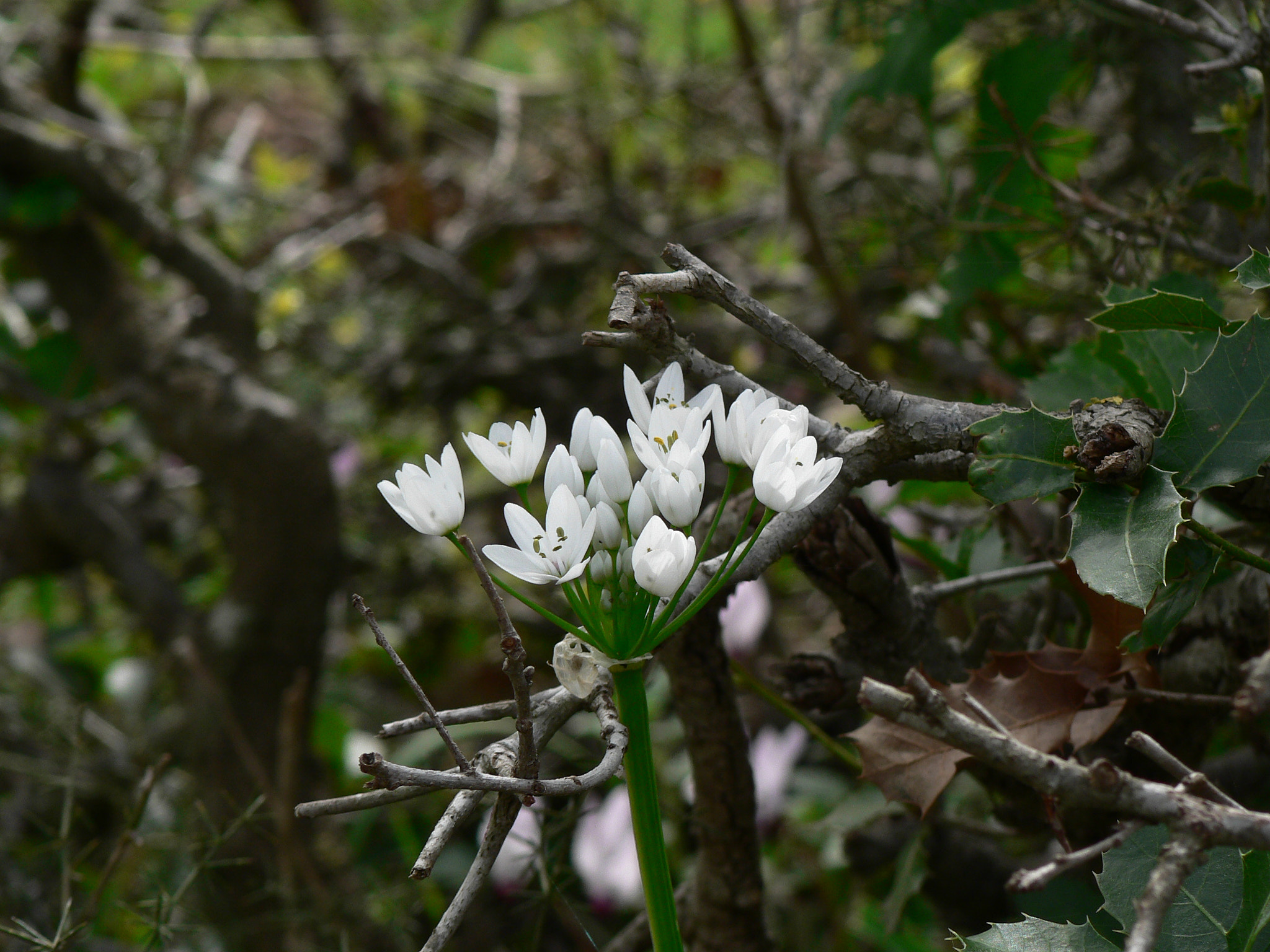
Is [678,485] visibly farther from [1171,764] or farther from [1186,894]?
[1186,894]

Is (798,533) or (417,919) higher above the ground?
(798,533)

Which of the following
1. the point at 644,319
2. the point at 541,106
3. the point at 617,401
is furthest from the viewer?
the point at 541,106

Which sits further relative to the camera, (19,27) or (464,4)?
(464,4)

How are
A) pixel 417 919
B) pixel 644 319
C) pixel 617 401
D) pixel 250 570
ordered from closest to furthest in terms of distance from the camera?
pixel 644 319 → pixel 417 919 → pixel 250 570 → pixel 617 401

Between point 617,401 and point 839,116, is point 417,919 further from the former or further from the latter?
point 839,116

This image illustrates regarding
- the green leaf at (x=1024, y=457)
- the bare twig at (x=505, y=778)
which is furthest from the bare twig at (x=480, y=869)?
the green leaf at (x=1024, y=457)

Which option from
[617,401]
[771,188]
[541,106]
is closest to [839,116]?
[617,401]

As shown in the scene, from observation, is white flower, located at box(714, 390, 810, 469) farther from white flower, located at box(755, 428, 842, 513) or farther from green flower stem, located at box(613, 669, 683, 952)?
green flower stem, located at box(613, 669, 683, 952)

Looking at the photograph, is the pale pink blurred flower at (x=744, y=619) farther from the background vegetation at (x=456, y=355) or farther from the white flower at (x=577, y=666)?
the white flower at (x=577, y=666)
